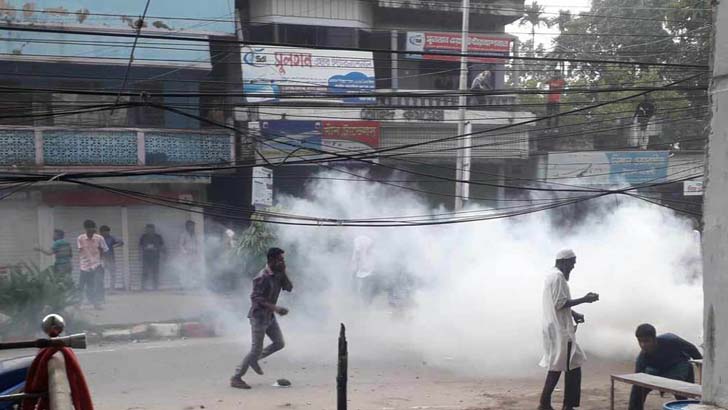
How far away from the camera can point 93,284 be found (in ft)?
45.6

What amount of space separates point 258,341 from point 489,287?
163 inches

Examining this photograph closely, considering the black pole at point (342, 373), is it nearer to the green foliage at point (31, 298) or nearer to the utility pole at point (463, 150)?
the green foliage at point (31, 298)

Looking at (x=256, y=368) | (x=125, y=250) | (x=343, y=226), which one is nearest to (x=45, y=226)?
(x=125, y=250)

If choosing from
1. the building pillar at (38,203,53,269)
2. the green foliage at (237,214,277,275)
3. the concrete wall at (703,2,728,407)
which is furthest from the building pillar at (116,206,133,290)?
the concrete wall at (703,2,728,407)

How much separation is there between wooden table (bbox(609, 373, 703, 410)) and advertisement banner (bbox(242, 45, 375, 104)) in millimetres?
11540

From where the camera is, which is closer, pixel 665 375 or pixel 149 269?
pixel 665 375

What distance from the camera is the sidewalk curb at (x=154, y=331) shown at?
11688 mm

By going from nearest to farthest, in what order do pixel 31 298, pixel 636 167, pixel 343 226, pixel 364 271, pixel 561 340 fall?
1. pixel 561 340
2. pixel 31 298
3. pixel 343 226
4. pixel 364 271
5. pixel 636 167

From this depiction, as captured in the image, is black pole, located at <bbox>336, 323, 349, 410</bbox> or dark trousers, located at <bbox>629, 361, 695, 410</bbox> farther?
dark trousers, located at <bbox>629, 361, 695, 410</bbox>

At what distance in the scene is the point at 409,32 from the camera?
1961cm

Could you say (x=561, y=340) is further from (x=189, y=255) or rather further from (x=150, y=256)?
(x=150, y=256)

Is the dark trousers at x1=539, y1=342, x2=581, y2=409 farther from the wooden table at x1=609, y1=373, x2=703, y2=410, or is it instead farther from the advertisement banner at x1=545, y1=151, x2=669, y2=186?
the advertisement banner at x1=545, y1=151, x2=669, y2=186

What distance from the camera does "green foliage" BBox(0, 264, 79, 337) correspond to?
11.0 m

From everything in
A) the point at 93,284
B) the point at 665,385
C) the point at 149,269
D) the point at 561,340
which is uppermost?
the point at 561,340
